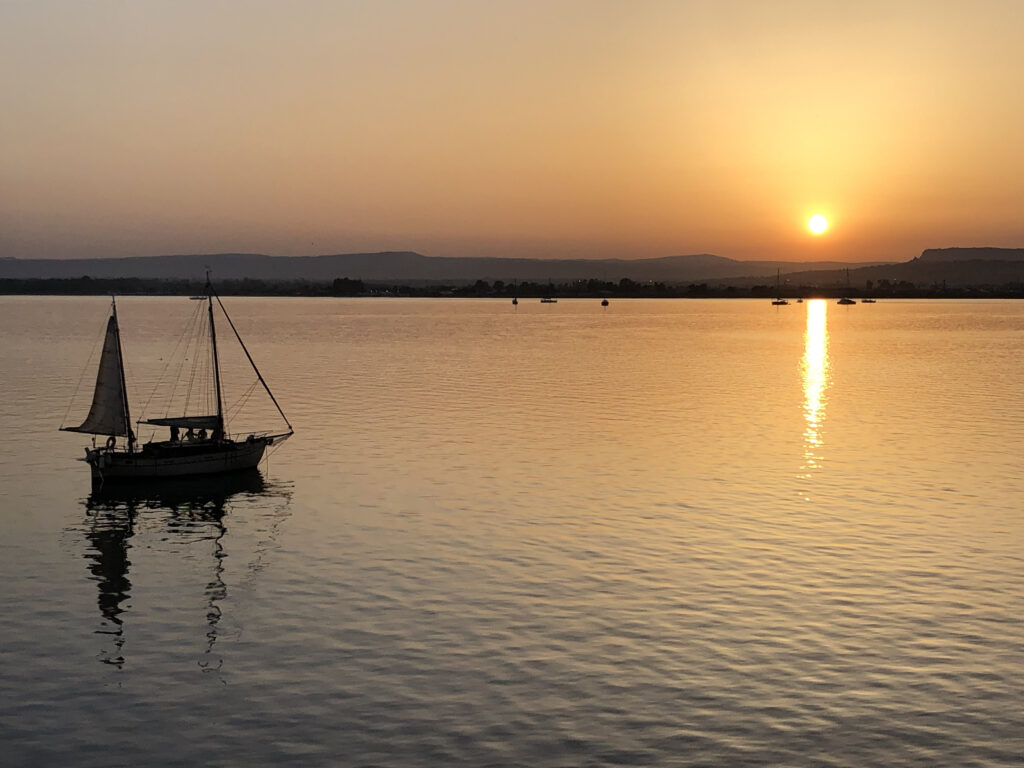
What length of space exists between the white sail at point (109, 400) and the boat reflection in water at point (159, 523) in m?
5.29

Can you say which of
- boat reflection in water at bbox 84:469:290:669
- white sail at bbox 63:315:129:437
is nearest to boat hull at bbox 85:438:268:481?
boat reflection in water at bbox 84:469:290:669

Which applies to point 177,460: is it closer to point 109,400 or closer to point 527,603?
point 109,400

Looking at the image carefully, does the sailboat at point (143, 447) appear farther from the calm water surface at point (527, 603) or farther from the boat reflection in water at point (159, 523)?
the calm water surface at point (527, 603)

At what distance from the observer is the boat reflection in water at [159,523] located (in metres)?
37.6

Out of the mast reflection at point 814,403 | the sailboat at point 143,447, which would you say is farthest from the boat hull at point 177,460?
the mast reflection at point 814,403

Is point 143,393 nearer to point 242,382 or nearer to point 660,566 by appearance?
point 242,382

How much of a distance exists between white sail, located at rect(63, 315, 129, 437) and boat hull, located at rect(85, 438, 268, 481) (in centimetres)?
278

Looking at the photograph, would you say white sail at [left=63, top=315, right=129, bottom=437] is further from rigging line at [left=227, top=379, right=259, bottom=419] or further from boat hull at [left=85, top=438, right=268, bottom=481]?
rigging line at [left=227, top=379, right=259, bottom=419]

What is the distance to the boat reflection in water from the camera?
37562mm

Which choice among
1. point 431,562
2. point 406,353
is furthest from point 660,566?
point 406,353

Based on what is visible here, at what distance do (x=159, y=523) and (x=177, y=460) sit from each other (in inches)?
376

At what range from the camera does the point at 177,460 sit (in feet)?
208

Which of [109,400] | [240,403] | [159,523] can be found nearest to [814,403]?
Answer: [240,403]

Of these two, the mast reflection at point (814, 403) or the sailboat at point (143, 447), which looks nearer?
the sailboat at point (143, 447)
